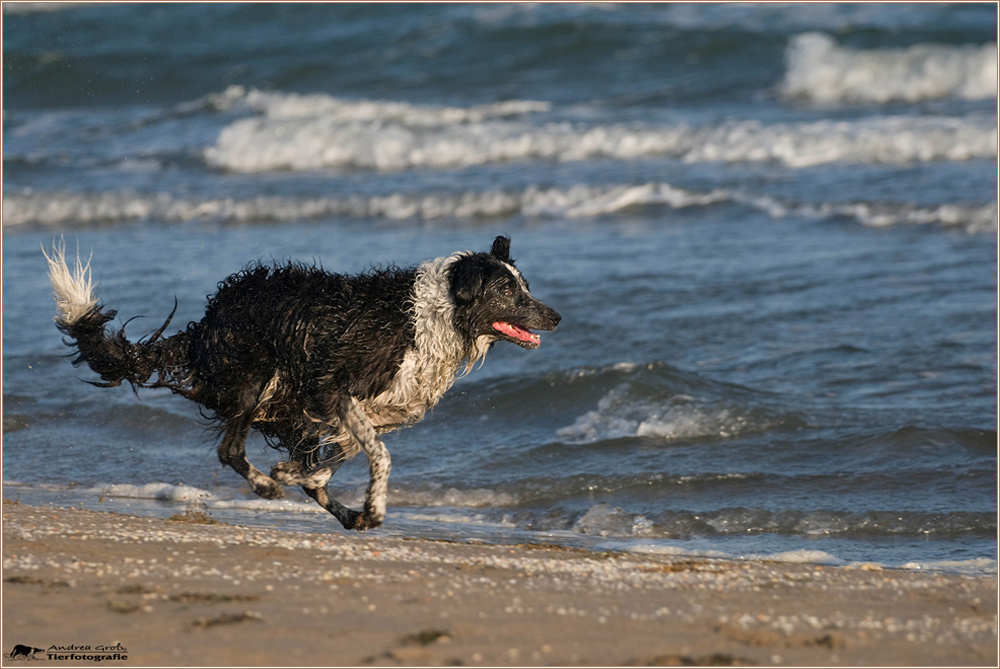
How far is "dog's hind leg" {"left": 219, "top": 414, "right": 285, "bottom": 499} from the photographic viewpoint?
221 inches

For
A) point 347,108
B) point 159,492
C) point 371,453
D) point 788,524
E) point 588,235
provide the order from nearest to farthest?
point 371,453 < point 788,524 < point 159,492 < point 588,235 < point 347,108

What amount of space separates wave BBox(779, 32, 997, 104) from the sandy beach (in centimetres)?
1526

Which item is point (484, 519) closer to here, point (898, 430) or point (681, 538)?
point (681, 538)

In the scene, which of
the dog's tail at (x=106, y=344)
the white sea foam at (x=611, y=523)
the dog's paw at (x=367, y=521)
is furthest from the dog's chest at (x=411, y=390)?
the white sea foam at (x=611, y=523)

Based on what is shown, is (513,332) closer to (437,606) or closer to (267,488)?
(267,488)

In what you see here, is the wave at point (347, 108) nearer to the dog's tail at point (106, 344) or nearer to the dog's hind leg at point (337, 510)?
the dog's tail at point (106, 344)

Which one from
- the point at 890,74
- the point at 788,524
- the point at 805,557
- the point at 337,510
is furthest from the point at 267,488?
the point at 890,74

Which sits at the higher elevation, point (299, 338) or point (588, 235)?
point (299, 338)

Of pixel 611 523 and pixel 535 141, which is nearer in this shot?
pixel 611 523

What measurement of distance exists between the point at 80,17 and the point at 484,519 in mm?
24900

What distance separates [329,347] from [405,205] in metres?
9.52

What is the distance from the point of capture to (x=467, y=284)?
17.7 ft

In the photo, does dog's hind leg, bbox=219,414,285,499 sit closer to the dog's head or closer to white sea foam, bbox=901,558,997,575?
the dog's head

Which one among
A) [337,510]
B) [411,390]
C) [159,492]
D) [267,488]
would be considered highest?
[411,390]
